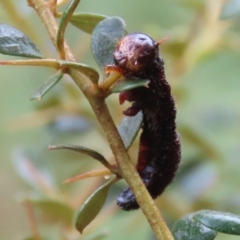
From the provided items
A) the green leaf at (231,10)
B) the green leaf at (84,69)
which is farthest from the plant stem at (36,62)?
the green leaf at (231,10)

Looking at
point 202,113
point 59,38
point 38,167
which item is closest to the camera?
point 59,38

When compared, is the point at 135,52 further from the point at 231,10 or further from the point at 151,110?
the point at 231,10

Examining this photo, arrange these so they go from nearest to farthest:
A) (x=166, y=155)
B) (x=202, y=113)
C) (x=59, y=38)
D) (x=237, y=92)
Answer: (x=59, y=38), (x=166, y=155), (x=202, y=113), (x=237, y=92)

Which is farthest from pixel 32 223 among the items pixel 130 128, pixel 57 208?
pixel 130 128

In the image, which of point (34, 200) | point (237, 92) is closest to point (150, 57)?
point (34, 200)

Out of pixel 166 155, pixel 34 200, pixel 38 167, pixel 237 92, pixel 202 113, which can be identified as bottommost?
pixel 237 92

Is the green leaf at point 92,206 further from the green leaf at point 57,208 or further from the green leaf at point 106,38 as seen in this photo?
the green leaf at point 57,208

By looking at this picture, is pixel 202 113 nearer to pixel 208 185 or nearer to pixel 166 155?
pixel 208 185

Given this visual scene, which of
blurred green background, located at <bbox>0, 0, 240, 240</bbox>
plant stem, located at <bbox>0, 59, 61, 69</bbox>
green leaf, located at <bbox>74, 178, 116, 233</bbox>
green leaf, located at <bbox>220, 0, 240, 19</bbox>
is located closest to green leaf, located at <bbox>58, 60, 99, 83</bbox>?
plant stem, located at <bbox>0, 59, 61, 69</bbox>

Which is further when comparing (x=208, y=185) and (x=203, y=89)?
(x=203, y=89)
